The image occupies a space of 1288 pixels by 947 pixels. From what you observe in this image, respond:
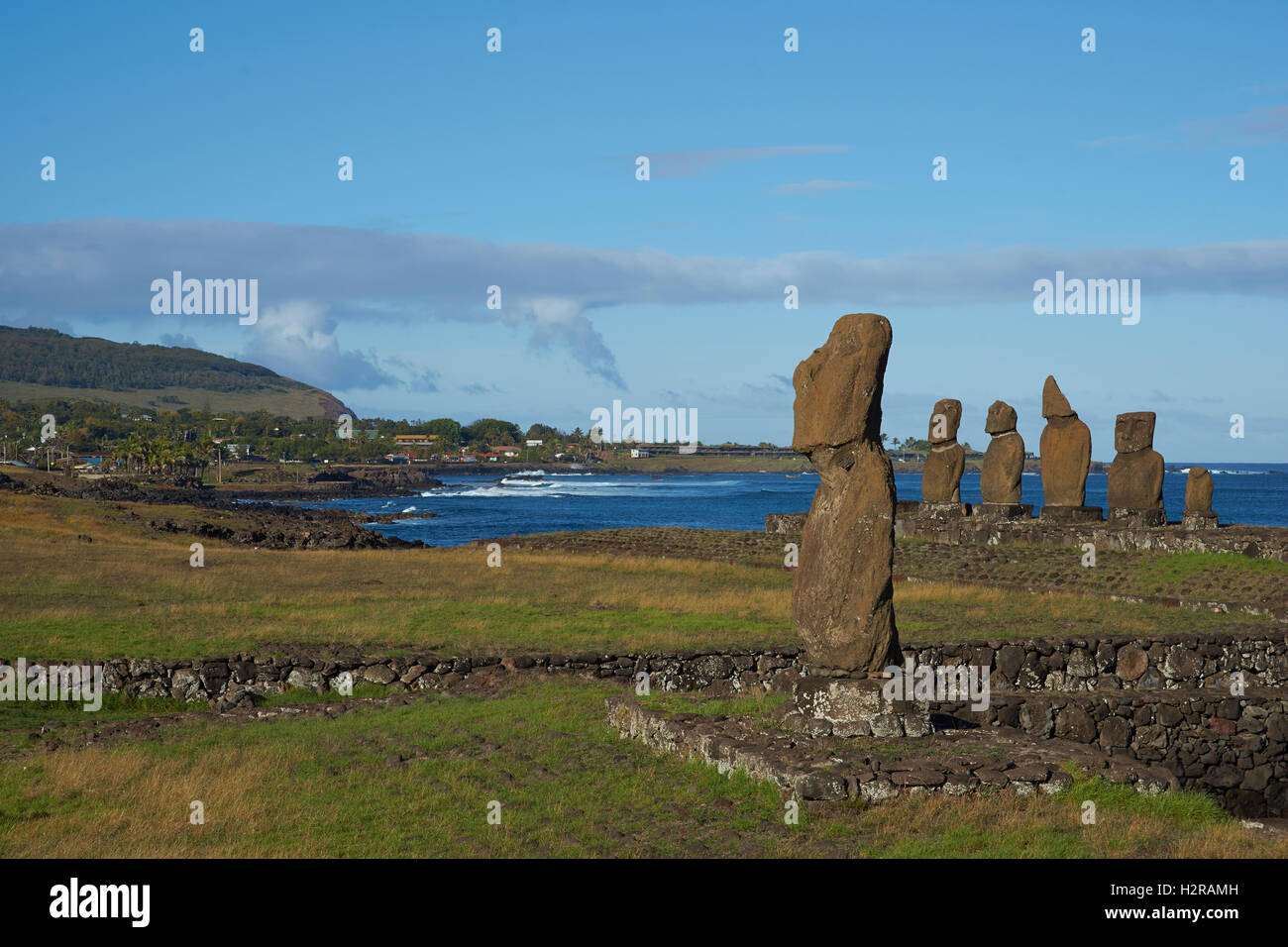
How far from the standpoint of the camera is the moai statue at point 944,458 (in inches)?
1470

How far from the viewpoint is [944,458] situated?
123 ft

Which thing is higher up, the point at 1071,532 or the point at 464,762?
the point at 1071,532

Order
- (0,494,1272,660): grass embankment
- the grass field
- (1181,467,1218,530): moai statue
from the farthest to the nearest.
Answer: (1181,467,1218,530): moai statue → (0,494,1272,660): grass embankment → the grass field

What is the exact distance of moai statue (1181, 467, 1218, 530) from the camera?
32406 mm

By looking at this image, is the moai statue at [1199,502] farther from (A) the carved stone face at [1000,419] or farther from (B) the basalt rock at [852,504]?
(B) the basalt rock at [852,504]

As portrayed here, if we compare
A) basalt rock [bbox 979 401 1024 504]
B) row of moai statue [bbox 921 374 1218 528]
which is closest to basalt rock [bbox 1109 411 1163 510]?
row of moai statue [bbox 921 374 1218 528]

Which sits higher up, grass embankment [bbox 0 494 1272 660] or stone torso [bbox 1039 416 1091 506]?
stone torso [bbox 1039 416 1091 506]

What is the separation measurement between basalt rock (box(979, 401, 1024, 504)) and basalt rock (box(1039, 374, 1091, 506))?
1.00 m

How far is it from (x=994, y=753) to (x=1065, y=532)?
78.1 feet

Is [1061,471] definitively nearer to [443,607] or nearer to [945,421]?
[945,421]

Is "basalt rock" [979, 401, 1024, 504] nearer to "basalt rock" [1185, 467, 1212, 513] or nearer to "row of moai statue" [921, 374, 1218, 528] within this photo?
"row of moai statue" [921, 374, 1218, 528]

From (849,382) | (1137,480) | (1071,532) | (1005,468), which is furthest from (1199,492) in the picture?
(849,382)

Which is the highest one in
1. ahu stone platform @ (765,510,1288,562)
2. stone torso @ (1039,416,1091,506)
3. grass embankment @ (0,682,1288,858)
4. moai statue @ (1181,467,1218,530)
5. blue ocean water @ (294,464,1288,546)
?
stone torso @ (1039,416,1091,506)

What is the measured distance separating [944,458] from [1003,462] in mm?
1778
